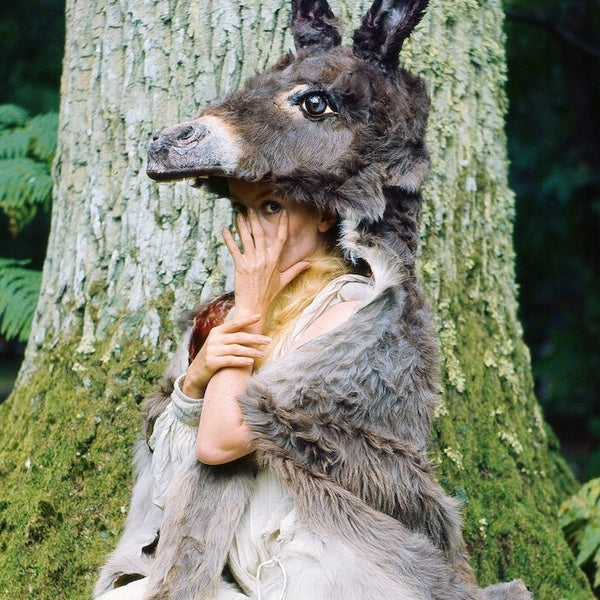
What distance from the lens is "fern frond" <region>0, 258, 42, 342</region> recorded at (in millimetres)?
4410

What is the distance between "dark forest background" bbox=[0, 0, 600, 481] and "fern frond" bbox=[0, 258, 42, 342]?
1679mm

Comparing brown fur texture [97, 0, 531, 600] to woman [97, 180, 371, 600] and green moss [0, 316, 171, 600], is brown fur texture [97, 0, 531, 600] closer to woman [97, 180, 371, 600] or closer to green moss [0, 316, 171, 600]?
woman [97, 180, 371, 600]

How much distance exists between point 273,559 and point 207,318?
2.79 feet

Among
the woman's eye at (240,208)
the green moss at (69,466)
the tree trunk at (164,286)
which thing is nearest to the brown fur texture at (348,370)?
the woman's eye at (240,208)

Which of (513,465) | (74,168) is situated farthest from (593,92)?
(74,168)

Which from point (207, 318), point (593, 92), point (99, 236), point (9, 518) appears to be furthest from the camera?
point (593, 92)

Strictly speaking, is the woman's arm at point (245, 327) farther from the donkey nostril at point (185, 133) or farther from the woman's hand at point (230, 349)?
the donkey nostril at point (185, 133)

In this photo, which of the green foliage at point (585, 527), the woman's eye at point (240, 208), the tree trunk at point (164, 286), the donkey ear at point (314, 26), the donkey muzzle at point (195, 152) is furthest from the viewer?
the green foliage at point (585, 527)

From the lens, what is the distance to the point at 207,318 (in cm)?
288

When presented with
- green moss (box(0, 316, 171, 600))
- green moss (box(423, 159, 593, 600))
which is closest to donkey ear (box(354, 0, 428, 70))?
green moss (box(423, 159, 593, 600))

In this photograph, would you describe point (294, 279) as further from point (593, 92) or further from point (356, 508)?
point (593, 92)

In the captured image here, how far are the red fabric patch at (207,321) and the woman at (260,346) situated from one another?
108mm

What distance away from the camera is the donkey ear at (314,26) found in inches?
111

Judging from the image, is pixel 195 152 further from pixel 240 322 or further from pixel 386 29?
pixel 386 29
